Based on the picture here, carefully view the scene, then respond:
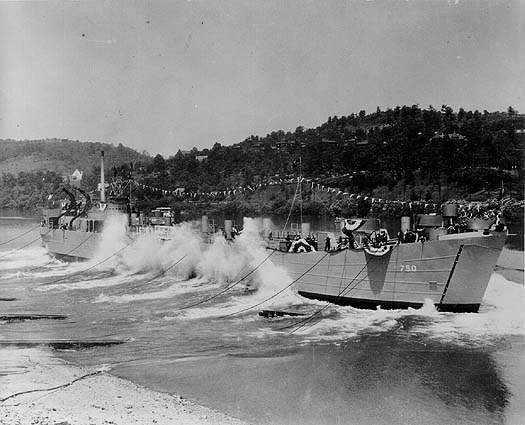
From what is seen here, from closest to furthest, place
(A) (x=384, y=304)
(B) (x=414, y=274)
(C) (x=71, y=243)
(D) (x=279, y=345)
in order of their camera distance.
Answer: (D) (x=279, y=345) < (B) (x=414, y=274) < (A) (x=384, y=304) < (C) (x=71, y=243)

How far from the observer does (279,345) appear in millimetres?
16672

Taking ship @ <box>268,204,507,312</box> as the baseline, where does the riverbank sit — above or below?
below

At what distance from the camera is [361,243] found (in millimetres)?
21875

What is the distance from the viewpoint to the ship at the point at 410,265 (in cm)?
1888

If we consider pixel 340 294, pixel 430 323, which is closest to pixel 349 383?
pixel 430 323

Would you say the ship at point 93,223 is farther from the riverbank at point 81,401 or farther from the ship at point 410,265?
the riverbank at point 81,401

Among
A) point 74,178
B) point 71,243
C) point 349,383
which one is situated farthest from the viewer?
point 74,178

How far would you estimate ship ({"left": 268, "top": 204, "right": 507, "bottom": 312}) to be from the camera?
18875mm

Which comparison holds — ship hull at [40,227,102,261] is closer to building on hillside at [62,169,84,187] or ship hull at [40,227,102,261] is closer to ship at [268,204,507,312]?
building on hillside at [62,169,84,187]

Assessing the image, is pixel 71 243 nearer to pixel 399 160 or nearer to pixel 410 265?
pixel 410 265

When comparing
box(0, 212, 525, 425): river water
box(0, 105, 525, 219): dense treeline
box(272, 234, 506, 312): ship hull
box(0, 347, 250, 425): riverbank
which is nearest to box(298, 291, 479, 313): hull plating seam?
box(272, 234, 506, 312): ship hull

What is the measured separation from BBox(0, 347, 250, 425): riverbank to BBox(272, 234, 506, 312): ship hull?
10.5 m

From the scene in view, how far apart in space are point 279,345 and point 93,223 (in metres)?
27.0

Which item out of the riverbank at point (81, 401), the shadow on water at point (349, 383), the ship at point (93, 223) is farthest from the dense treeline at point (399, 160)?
the riverbank at point (81, 401)
